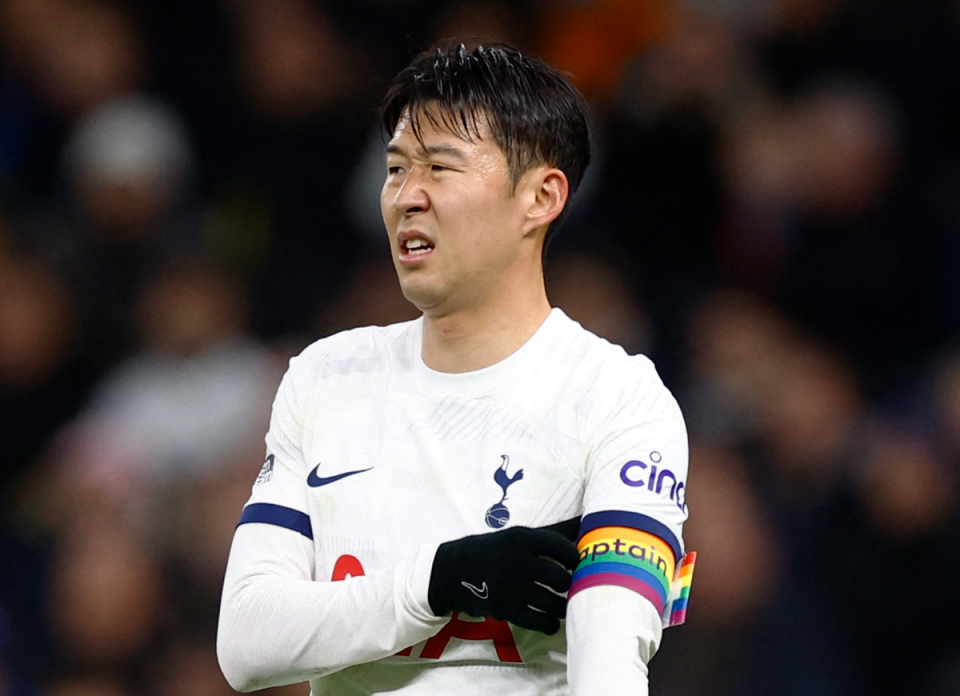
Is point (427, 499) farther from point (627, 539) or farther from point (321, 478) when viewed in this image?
point (627, 539)

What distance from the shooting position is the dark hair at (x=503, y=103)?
2.35 metres

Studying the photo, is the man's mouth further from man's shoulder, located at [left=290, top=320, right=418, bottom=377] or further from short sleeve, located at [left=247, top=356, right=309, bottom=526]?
short sleeve, located at [left=247, top=356, right=309, bottom=526]

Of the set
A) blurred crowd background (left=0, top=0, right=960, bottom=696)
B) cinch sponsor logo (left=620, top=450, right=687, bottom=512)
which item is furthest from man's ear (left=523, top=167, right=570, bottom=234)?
blurred crowd background (left=0, top=0, right=960, bottom=696)

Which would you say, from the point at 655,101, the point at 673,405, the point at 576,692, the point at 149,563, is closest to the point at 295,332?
the point at 149,563

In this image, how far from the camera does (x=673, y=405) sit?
229 cm

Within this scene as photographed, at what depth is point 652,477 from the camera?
2.12 meters

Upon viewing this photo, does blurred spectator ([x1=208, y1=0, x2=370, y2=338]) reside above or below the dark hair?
above

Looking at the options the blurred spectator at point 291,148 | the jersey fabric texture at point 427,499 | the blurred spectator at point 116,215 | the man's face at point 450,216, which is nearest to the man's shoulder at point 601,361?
the jersey fabric texture at point 427,499

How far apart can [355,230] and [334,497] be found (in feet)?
7.78

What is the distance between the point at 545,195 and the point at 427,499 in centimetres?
64

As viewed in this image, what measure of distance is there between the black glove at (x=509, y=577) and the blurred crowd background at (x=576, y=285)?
1942 millimetres

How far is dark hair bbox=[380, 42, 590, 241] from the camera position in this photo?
2.35m

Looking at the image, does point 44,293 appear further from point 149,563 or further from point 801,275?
point 801,275

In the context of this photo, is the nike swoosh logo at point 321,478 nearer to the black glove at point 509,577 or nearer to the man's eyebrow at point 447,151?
the black glove at point 509,577
